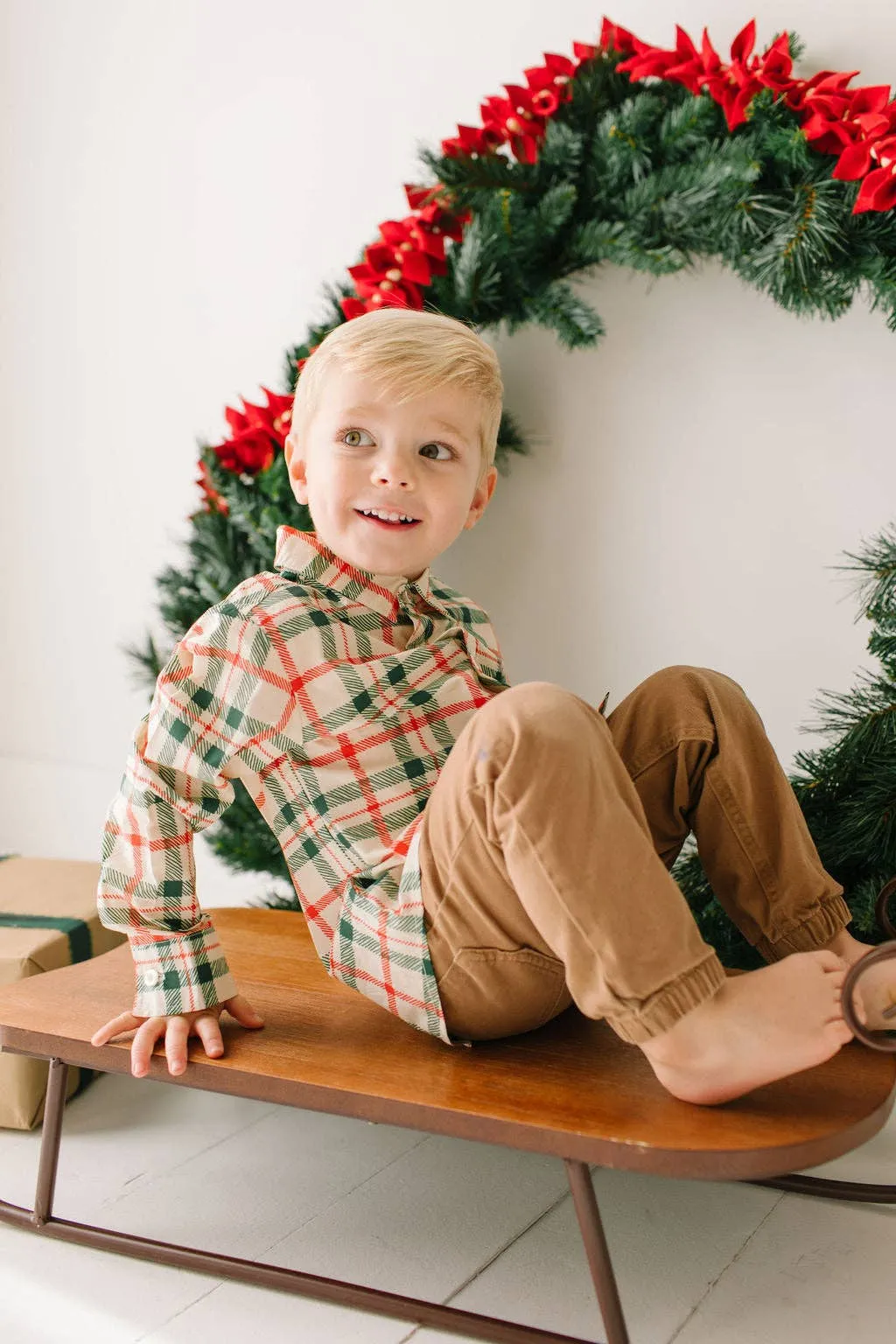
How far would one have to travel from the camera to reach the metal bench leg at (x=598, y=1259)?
0.89 metres

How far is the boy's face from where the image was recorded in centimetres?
112

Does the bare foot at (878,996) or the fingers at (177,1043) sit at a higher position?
the fingers at (177,1043)

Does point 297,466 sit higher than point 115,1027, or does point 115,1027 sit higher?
point 297,466

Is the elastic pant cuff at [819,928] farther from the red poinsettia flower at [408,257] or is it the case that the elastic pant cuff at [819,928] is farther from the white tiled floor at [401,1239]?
the red poinsettia flower at [408,257]

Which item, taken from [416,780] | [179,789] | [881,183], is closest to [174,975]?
[179,789]

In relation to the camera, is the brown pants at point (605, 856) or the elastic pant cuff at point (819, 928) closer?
the brown pants at point (605, 856)

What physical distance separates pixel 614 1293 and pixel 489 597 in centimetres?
95

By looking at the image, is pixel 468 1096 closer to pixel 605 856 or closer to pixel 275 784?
pixel 605 856

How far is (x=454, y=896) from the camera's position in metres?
0.98

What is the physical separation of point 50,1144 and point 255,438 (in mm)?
863

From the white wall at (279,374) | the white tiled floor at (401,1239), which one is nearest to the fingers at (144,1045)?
the white tiled floor at (401,1239)

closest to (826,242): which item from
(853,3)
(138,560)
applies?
(853,3)

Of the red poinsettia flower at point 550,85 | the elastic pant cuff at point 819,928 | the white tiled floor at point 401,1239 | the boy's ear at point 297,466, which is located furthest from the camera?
the red poinsettia flower at point 550,85

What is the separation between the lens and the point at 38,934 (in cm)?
138
